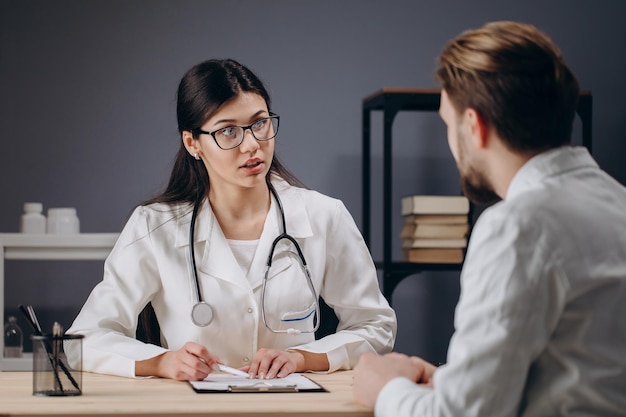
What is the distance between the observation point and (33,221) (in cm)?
321

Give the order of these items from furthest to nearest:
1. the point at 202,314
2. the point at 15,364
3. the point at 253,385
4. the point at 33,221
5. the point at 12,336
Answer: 1. the point at 12,336
2. the point at 33,221
3. the point at 15,364
4. the point at 202,314
5. the point at 253,385

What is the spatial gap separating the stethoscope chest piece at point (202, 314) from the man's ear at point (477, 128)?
0.93 metres

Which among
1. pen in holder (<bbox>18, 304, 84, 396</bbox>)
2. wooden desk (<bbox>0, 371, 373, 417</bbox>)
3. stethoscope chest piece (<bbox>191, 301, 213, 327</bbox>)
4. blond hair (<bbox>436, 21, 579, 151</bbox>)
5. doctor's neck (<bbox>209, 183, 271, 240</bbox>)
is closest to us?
blond hair (<bbox>436, 21, 579, 151</bbox>)

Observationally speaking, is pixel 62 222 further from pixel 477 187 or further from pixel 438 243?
pixel 477 187

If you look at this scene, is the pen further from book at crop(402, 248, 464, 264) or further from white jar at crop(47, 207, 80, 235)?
book at crop(402, 248, 464, 264)

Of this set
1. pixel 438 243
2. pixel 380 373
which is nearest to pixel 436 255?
pixel 438 243

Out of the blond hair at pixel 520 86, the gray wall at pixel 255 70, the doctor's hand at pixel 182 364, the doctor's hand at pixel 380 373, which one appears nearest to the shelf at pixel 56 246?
the gray wall at pixel 255 70

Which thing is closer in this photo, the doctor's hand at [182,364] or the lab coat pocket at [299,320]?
the doctor's hand at [182,364]

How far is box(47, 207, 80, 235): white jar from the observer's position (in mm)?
3197

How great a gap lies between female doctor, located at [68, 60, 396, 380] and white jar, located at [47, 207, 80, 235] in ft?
3.40

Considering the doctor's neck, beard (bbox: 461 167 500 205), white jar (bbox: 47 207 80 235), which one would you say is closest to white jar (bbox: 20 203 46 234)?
white jar (bbox: 47 207 80 235)

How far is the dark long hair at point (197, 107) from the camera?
85.0 inches

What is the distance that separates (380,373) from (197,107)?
1.00 meters

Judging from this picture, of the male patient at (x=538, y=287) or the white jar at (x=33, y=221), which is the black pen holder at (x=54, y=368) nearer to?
the male patient at (x=538, y=287)
